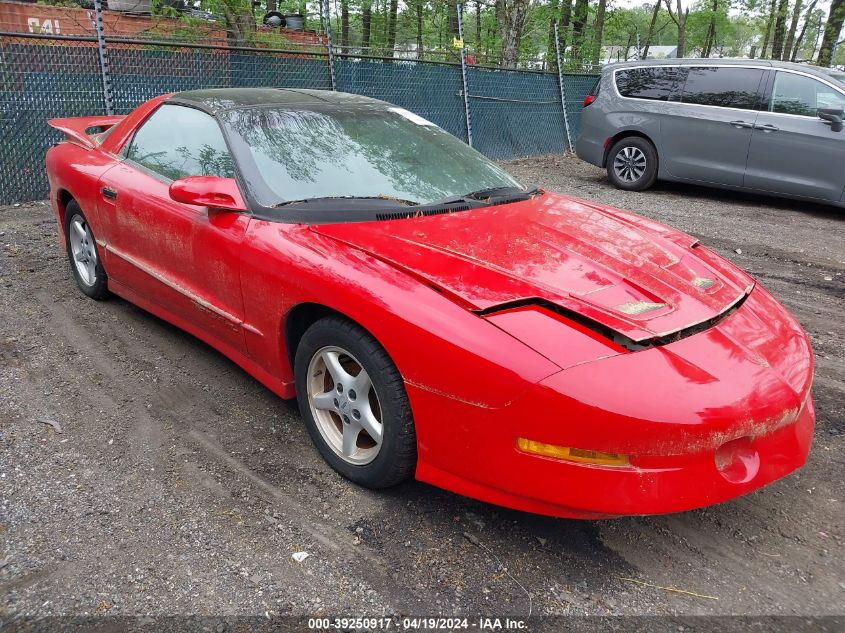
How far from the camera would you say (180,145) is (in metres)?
3.67

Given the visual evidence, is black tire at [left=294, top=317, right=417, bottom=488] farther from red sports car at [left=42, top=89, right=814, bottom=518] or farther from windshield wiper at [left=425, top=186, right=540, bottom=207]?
windshield wiper at [left=425, top=186, right=540, bottom=207]

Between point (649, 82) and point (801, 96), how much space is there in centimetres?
200

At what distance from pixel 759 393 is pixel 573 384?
656 millimetres

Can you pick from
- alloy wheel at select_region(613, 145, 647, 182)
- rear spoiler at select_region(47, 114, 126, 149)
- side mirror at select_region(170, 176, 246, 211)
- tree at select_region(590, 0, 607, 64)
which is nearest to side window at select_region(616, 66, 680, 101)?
alloy wheel at select_region(613, 145, 647, 182)

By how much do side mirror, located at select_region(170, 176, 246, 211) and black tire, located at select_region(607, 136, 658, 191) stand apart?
25.3ft

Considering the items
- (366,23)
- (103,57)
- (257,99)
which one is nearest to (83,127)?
(257,99)

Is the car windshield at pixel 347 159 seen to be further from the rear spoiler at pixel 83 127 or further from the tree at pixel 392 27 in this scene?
the tree at pixel 392 27

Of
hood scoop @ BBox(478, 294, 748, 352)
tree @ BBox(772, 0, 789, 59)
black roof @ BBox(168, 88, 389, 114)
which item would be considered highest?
tree @ BBox(772, 0, 789, 59)

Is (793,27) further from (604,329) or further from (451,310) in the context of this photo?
(451,310)

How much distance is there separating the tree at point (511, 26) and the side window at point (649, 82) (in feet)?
12.7

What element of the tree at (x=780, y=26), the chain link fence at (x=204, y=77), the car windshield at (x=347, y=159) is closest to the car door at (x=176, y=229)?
the car windshield at (x=347, y=159)

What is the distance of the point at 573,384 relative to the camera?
2.05 meters

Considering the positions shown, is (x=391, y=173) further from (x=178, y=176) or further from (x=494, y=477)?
(x=494, y=477)

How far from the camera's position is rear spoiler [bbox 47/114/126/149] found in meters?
4.57
